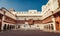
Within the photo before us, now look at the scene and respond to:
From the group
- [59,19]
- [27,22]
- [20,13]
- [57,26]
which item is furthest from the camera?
[20,13]

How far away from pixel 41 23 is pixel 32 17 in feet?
15.1

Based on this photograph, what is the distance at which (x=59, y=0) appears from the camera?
20.1 metres

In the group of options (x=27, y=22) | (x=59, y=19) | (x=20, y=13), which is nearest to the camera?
(x=59, y=19)

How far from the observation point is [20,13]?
→ 134ft

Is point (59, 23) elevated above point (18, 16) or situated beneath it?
situated beneath

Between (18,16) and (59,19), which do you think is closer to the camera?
(59,19)

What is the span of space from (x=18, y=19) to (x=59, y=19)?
2328cm

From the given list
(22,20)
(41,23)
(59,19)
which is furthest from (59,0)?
(22,20)

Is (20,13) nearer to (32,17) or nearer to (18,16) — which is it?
(18,16)

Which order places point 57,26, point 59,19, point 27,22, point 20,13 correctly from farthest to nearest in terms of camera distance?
point 20,13
point 27,22
point 57,26
point 59,19

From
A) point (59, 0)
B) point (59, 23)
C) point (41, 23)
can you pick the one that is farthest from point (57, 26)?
point (41, 23)

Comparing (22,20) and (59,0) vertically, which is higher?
(59,0)

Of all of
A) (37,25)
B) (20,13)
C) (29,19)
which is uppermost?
(20,13)

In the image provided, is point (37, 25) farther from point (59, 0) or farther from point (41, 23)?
point (59, 0)
